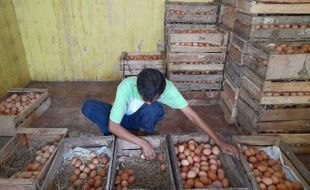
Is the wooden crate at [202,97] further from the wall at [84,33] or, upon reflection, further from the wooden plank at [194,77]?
the wall at [84,33]

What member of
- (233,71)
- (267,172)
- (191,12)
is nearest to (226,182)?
(267,172)

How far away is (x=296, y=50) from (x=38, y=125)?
319cm

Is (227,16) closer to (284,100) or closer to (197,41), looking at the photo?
(197,41)

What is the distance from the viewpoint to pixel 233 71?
322cm

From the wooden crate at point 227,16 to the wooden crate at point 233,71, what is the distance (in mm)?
439

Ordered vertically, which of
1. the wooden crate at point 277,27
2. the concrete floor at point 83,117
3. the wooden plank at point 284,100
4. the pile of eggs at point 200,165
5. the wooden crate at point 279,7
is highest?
the wooden crate at point 279,7

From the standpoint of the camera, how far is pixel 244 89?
2.95 m

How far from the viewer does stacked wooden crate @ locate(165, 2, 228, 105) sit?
3.46m

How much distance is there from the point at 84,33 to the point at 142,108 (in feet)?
8.80

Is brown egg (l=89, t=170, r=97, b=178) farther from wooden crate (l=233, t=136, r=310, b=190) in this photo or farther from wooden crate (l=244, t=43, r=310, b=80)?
wooden crate (l=244, t=43, r=310, b=80)

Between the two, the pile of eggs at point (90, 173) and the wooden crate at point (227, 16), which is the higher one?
the wooden crate at point (227, 16)

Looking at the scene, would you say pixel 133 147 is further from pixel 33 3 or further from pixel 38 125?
pixel 33 3

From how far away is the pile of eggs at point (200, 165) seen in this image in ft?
6.07

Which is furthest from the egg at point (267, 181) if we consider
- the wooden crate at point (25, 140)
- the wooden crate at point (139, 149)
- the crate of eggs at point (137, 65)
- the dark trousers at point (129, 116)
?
the crate of eggs at point (137, 65)
